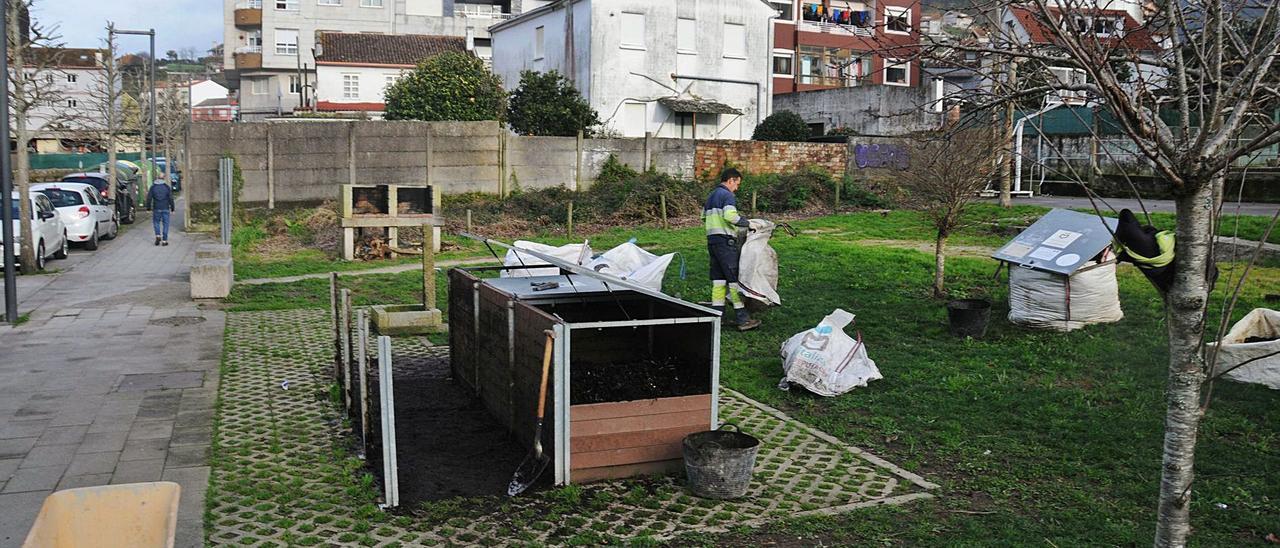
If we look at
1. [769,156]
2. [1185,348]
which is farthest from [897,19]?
[769,156]

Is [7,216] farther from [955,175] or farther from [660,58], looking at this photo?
[660,58]

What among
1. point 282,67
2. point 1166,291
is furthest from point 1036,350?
point 282,67

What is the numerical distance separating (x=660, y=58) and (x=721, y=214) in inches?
987

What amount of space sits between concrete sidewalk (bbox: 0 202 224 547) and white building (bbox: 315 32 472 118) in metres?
37.9

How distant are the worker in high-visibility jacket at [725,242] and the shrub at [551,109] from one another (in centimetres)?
1789

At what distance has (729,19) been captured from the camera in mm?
36344

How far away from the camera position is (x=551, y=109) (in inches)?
1133

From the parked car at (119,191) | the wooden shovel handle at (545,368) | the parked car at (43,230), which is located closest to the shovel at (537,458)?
the wooden shovel handle at (545,368)

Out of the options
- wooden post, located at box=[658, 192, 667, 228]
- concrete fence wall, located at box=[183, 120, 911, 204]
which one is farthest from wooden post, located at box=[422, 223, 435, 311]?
concrete fence wall, located at box=[183, 120, 911, 204]

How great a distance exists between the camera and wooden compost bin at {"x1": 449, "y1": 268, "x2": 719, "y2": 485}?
654 centimetres

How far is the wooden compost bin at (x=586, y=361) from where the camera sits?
654 cm

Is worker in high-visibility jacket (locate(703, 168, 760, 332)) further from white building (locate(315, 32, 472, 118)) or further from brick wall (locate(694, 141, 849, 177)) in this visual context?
white building (locate(315, 32, 472, 118))

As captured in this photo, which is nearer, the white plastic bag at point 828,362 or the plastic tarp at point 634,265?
the white plastic bag at point 828,362

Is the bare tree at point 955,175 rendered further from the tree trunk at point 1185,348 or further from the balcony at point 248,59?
the balcony at point 248,59
